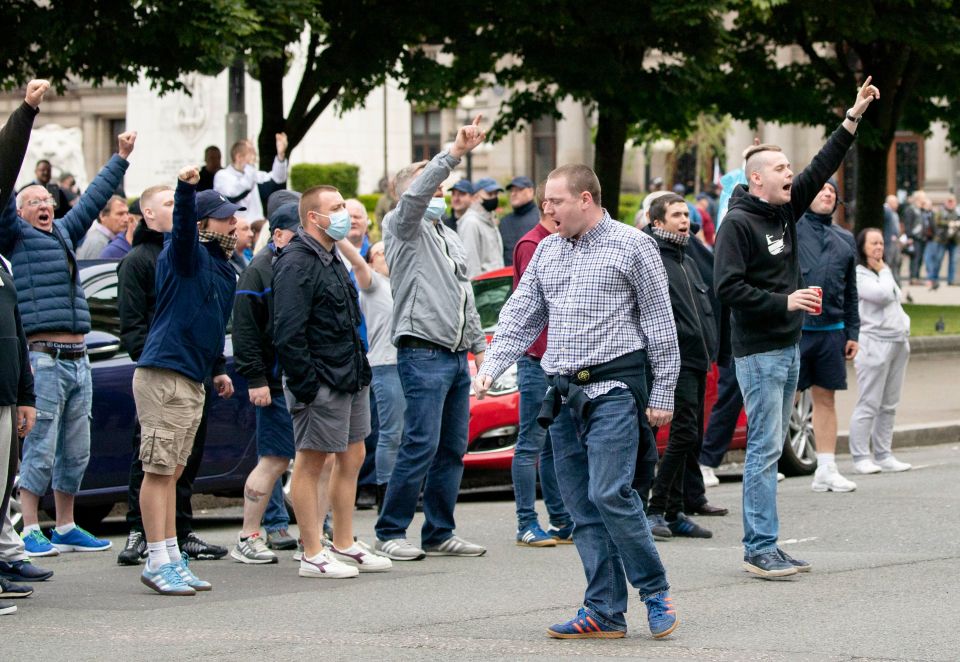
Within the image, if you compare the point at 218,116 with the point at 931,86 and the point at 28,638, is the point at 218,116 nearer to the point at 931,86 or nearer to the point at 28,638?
the point at 931,86

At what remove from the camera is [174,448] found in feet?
26.5

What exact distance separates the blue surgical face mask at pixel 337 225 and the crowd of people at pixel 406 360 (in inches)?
0.5

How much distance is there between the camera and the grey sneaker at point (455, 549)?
918 cm

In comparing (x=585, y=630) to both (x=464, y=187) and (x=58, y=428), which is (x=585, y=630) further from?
(x=464, y=187)

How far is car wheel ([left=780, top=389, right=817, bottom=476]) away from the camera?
12.8 meters

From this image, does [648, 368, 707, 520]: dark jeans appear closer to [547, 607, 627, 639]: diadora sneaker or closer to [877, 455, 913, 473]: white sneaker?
[547, 607, 627, 639]: diadora sneaker

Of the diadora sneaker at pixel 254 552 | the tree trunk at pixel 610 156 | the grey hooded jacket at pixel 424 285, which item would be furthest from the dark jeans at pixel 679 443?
the tree trunk at pixel 610 156

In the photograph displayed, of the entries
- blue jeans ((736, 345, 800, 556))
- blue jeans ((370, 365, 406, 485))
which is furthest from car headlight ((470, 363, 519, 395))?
blue jeans ((736, 345, 800, 556))

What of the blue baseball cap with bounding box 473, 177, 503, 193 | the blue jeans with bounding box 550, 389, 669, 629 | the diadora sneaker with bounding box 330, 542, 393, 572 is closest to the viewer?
the blue jeans with bounding box 550, 389, 669, 629

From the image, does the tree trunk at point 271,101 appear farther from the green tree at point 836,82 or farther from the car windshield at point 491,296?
the car windshield at point 491,296

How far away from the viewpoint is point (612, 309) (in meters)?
6.79

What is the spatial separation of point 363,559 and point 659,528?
1865 millimetres

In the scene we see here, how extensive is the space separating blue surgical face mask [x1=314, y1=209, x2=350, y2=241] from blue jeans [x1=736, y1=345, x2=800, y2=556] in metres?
2.03

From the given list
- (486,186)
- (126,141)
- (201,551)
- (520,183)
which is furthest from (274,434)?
(520,183)
